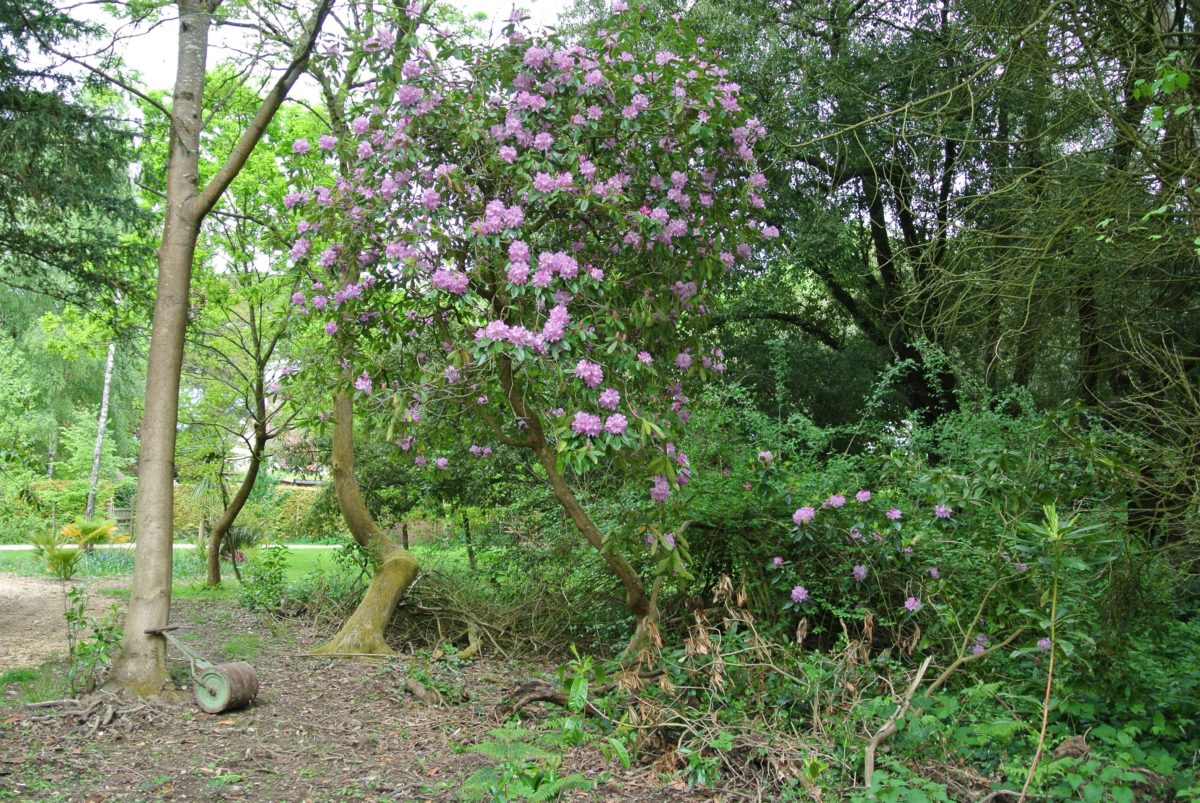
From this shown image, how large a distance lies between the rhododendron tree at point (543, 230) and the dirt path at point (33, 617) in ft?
11.0

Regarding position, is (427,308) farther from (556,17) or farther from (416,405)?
(556,17)

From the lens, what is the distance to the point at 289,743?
14.5ft

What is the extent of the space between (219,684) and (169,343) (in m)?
1.98

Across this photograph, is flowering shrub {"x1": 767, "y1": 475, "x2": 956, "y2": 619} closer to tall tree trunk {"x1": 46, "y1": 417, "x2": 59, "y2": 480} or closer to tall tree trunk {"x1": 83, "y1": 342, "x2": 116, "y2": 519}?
tall tree trunk {"x1": 83, "y1": 342, "x2": 116, "y2": 519}

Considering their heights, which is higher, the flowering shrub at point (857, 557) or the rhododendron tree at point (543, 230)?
the rhododendron tree at point (543, 230)

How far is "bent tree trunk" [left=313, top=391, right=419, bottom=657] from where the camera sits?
651cm

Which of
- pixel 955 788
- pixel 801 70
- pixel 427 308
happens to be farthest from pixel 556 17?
pixel 955 788

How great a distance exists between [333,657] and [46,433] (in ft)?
70.2

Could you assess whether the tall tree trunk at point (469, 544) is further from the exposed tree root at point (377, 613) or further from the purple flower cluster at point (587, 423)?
the purple flower cluster at point (587, 423)

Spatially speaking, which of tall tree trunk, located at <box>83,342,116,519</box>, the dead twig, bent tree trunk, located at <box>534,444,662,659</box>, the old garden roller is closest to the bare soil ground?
the old garden roller

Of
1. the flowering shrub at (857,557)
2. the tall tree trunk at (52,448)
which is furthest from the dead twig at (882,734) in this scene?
the tall tree trunk at (52,448)

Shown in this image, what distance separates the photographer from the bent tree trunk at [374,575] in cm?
651

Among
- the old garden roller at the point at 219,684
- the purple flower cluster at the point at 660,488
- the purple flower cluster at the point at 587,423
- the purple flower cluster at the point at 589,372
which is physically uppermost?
the purple flower cluster at the point at 589,372

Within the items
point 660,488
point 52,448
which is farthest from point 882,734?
point 52,448
